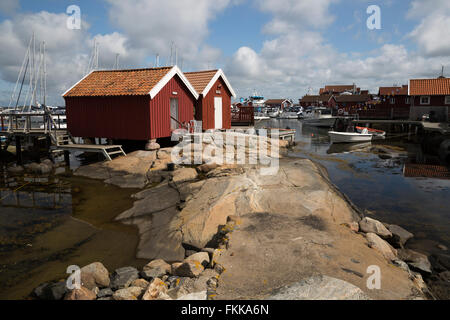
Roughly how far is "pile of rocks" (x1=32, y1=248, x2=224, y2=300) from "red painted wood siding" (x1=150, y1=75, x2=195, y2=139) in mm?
11923

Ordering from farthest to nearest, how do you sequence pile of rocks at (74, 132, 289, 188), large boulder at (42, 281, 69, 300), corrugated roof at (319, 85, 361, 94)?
corrugated roof at (319, 85, 361, 94) < pile of rocks at (74, 132, 289, 188) < large boulder at (42, 281, 69, 300)

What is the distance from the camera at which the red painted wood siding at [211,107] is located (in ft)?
72.3

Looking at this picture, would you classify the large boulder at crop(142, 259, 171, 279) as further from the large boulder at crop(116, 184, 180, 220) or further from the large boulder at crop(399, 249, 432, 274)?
the large boulder at crop(399, 249, 432, 274)

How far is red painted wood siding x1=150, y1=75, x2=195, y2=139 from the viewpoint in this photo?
17672 mm

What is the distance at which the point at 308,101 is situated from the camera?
320ft

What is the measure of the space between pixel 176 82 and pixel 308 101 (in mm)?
84629

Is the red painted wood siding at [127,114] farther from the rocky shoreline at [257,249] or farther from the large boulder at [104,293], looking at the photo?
the large boulder at [104,293]

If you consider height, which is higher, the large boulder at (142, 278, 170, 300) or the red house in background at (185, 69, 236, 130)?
the red house in background at (185, 69, 236, 130)

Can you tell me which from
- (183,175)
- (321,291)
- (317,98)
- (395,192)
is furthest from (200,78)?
(317,98)

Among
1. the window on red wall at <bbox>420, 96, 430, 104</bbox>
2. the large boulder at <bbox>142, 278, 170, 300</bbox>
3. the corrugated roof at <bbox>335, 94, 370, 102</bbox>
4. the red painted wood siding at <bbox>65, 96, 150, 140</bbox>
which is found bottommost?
the large boulder at <bbox>142, 278, 170, 300</bbox>

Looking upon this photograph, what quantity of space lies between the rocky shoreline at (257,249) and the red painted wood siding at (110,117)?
6279mm

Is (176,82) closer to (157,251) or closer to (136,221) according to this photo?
(136,221)

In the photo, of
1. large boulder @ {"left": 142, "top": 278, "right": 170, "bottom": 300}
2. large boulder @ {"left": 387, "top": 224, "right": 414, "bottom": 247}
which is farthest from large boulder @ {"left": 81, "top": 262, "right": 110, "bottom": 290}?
large boulder @ {"left": 387, "top": 224, "right": 414, "bottom": 247}

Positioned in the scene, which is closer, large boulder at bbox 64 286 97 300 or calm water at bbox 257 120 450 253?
large boulder at bbox 64 286 97 300
